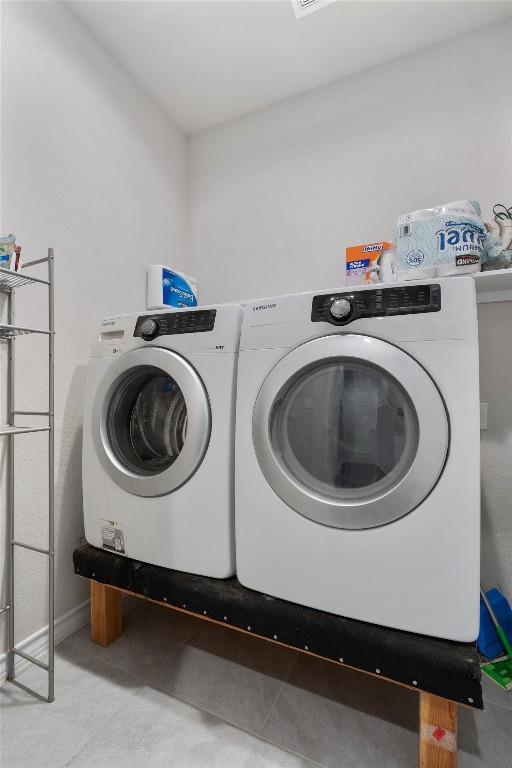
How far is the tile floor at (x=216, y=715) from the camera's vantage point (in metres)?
0.92

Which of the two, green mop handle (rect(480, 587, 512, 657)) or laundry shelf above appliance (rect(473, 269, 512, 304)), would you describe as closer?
laundry shelf above appliance (rect(473, 269, 512, 304))

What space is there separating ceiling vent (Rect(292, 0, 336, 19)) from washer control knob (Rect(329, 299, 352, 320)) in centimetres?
124

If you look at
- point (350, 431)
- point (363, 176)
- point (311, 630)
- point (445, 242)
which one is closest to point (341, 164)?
point (363, 176)

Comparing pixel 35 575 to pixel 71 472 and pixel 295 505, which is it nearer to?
pixel 71 472

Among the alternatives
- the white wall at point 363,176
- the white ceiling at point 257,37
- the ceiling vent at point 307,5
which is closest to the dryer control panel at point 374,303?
the white wall at point 363,176

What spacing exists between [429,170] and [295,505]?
153cm

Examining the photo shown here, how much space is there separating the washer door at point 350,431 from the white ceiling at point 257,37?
1464 mm

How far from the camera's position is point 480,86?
1.50 metres

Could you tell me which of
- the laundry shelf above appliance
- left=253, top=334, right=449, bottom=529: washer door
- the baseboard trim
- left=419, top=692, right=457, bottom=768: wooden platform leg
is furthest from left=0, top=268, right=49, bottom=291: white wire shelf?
left=419, top=692, right=457, bottom=768: wooden platform leg

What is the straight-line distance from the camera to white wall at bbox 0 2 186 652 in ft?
4.09

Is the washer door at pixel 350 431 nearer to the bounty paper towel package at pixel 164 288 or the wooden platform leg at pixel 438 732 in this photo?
the wooden platform leg at pixel 438 732

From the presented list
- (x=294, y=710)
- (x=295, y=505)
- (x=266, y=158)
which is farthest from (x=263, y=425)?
(x=266, y=158)

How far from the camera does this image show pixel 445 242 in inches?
44.6

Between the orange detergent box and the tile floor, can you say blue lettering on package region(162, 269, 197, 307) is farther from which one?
the tile floor
